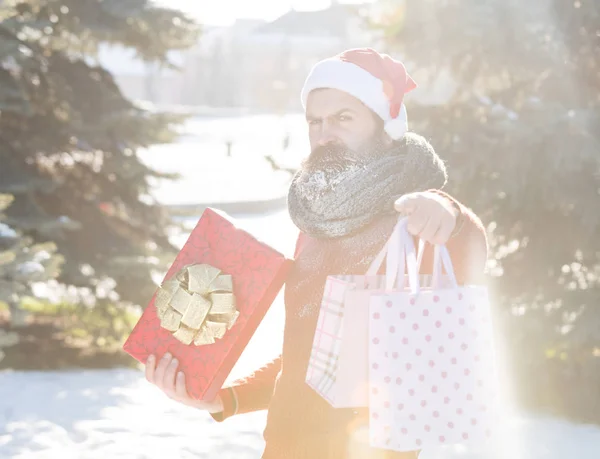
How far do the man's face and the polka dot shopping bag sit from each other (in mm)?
395

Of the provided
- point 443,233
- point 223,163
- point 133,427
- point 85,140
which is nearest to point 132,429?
point 133,427

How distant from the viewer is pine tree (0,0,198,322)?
21.5ft

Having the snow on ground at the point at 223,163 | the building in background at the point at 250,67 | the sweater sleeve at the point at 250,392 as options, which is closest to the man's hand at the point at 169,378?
the sweater sleeve at the point at 250,392

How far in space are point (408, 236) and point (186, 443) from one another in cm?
390

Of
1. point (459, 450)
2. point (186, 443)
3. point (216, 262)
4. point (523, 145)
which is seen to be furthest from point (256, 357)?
point (216, 262)

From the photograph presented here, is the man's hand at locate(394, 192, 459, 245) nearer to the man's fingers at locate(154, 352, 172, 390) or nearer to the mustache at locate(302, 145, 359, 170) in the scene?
the mustache at locate(302, 145, 359, 170)

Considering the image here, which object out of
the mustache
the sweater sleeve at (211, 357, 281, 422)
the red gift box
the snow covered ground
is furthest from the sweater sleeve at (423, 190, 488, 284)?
the snow covered ground

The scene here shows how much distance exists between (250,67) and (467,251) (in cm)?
8057

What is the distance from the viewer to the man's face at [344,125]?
181cm

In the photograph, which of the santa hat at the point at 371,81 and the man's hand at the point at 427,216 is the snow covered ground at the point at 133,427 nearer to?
the santa hat at the point at 371,81

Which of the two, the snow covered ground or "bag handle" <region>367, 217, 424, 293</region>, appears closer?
"bag handle" <region>367, 217, 424, 293</region>

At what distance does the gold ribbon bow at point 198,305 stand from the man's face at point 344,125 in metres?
0.41

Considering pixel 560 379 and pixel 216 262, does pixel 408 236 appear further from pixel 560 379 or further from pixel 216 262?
pixel 560 379

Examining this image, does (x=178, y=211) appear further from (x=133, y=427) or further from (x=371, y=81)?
(x=371, y=81)
